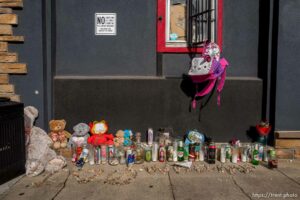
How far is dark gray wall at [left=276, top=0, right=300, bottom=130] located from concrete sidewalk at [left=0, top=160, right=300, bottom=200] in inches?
37.7

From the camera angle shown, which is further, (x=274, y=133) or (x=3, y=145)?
(x=274, y=133)

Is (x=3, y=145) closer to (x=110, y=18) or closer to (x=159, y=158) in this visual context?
(x=159, y=158)

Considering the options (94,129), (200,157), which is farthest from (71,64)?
(200,157)

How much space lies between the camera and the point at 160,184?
412cm

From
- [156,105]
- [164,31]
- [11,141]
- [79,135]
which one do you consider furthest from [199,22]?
[11,141]

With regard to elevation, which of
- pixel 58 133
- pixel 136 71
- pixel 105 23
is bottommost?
pixel 58 133

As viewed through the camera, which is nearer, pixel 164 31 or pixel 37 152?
pixel 37 152

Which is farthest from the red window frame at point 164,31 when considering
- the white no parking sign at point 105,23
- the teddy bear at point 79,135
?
the teddy bear at point 79,135

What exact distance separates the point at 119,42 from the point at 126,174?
2622 mm

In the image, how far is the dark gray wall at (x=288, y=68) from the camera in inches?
203

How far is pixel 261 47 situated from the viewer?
5711 millimetres

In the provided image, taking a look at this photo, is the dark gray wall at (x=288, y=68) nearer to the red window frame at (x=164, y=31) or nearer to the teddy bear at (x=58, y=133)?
the red window frame at (x=164, y=31)

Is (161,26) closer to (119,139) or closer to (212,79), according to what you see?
(212,79)

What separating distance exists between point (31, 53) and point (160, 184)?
11.2ft
